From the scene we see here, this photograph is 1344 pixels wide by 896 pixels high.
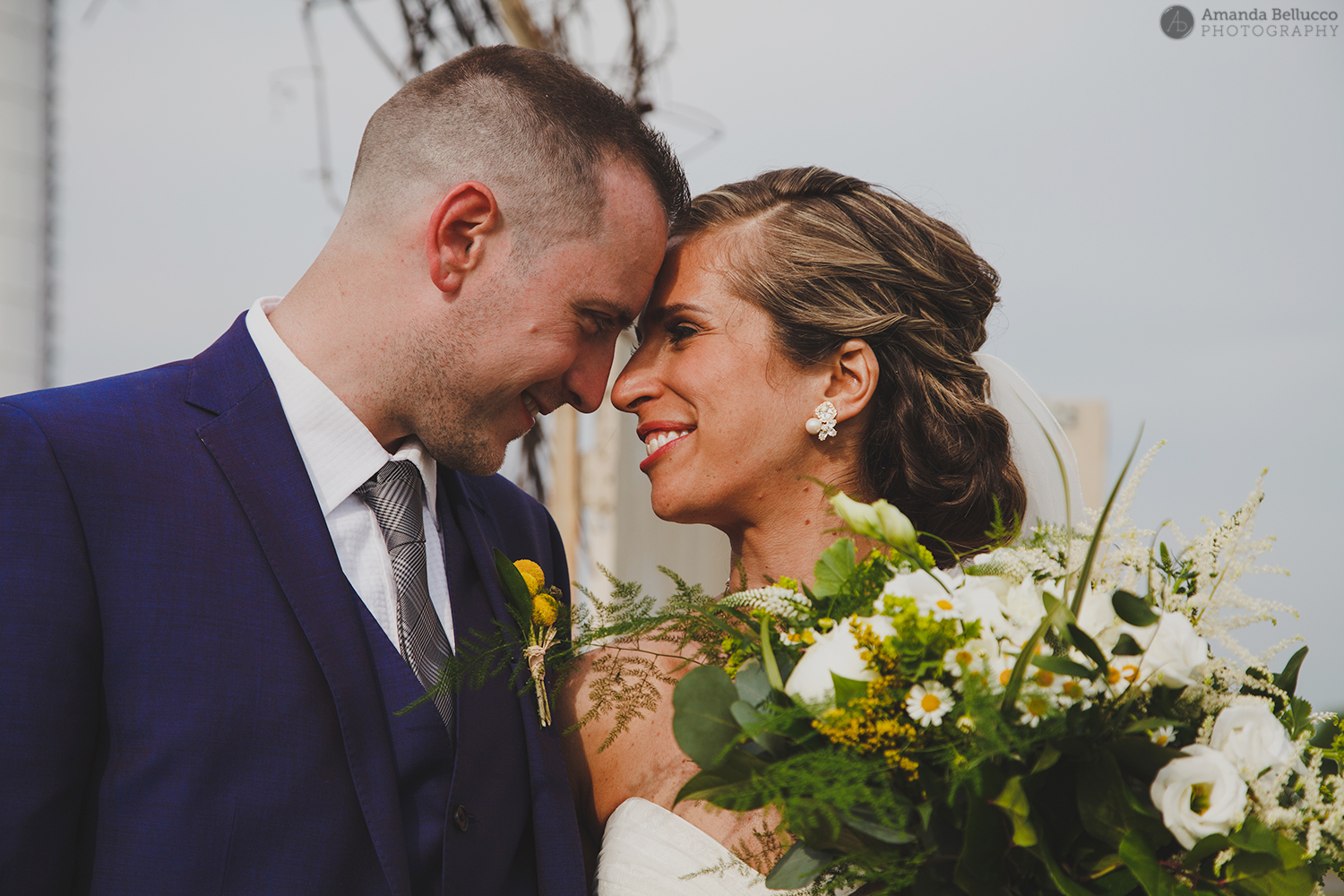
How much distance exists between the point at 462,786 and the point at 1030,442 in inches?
73.6

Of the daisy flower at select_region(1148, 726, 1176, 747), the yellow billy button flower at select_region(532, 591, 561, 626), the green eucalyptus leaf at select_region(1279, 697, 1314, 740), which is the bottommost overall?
the yellow billy button flower at select_region(532, 591, 561, 626)

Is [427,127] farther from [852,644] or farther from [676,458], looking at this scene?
[852,644]

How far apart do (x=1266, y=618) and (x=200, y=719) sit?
1643mm

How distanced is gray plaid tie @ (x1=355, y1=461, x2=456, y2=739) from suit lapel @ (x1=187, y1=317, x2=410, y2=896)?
99 millimetres

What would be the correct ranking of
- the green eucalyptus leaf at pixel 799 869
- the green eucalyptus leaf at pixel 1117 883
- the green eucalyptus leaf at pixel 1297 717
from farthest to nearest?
the green eucalyptus leaf at pixel 1297 717 → the green eucalyptus leaf at pixel 799 869 → the green eucalyptus leaf at pixel 1117 883

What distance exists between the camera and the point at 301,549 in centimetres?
170

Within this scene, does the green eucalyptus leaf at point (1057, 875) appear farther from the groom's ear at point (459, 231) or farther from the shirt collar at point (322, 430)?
the groom's ear at point (459, 231)

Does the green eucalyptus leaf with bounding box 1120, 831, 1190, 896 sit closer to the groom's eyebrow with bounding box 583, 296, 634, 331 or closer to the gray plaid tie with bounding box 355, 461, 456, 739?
the gray plaid tie with bounding box 355, 461, 456, 739

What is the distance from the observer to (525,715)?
191 cm

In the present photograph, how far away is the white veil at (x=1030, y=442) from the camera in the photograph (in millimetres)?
2635

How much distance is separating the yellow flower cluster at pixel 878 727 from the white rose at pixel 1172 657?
0.33 metres

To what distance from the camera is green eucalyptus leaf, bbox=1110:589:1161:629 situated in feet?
3.99
